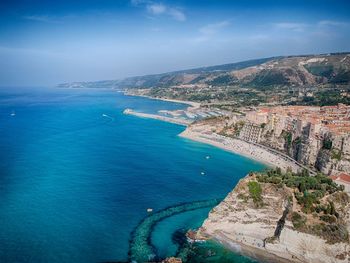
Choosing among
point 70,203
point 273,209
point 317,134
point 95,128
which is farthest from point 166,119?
point 273,209

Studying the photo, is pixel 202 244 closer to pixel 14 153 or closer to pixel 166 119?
pixel 14 153

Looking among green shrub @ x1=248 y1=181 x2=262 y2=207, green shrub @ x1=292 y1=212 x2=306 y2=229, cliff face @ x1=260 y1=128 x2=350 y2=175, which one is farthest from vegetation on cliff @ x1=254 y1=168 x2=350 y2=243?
cliff face @ x1=260 y1=128 x2=350 y2=175

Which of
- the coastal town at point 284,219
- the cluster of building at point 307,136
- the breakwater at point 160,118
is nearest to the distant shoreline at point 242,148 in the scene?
the cluster of building at point 307,136

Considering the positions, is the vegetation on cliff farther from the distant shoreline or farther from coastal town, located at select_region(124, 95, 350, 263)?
the distant shoreline

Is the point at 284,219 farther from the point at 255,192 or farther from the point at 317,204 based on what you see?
the point at 255,192

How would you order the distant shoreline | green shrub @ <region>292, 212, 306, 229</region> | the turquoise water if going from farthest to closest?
1. the distant shoreline
2. the turquoise water
3. green shrub @ <region>292, 212, 306, 229</region>
